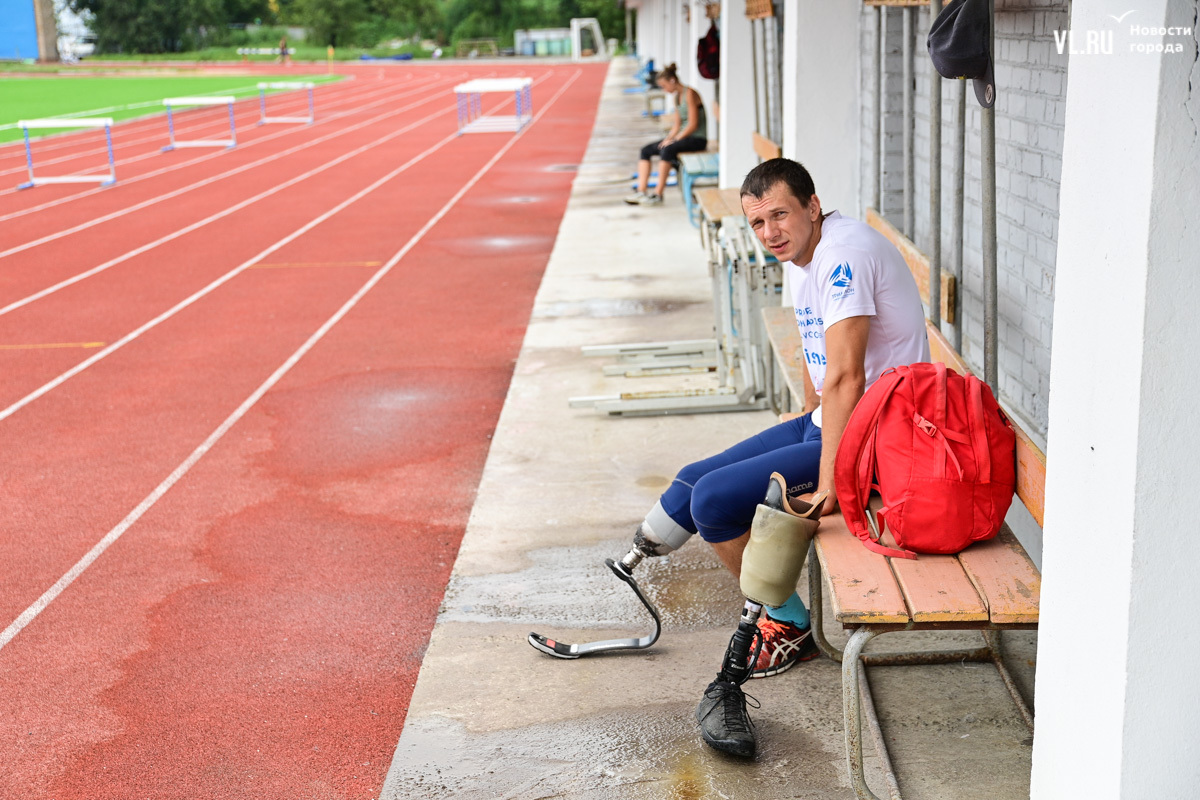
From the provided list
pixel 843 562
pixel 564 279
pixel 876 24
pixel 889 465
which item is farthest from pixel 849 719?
pixel 564 279

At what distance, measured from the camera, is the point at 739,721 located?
363cm

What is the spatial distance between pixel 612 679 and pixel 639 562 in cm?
41

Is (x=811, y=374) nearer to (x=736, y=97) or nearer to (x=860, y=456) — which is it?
(x=860, y=456)

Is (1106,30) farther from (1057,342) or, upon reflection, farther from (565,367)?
(565,367)

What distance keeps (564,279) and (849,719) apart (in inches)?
334

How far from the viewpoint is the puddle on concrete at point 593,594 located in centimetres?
466

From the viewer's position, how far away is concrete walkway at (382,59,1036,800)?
3.55 m

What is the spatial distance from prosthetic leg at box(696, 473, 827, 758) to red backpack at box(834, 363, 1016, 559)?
22cm

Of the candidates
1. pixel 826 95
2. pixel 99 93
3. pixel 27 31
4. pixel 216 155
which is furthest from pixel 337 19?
pixel 826 95

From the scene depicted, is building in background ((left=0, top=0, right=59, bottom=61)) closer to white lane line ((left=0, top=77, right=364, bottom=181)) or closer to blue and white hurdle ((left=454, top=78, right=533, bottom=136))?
white lane line ((left=0, top=77, right=364, bottom=181))

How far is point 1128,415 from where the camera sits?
234 cm

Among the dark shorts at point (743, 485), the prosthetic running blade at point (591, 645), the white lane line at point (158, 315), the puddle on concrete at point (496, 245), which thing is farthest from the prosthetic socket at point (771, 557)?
the puddle on concrete at point (496, 245)

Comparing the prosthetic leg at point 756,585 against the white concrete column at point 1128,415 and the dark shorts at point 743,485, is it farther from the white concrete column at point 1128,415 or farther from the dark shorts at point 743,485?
the white concrete column at point 1128,415

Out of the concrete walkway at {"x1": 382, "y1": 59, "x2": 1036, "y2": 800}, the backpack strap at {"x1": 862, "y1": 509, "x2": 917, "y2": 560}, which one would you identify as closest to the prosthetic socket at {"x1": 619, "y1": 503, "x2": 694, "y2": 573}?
the concrete walkway at {"x1": 382, "y1": 59, "x2": 1036, "y2": 800}
